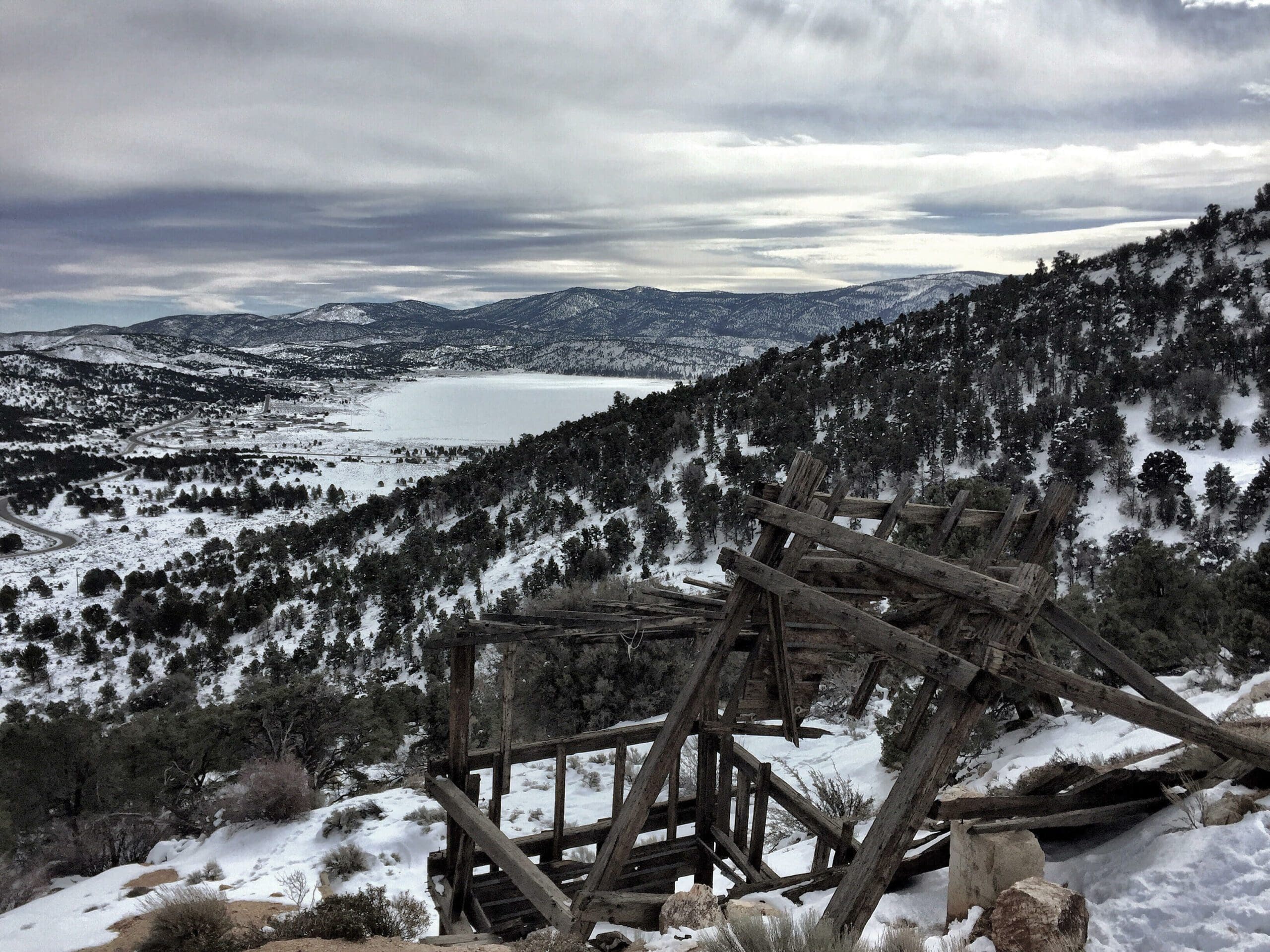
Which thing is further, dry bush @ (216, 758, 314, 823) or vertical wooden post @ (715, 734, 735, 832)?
dry bush @ (216, 758, 314, 823)

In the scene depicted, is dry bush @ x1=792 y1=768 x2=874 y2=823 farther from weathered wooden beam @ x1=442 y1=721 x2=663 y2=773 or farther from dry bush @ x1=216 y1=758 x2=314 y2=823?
dry bush @ x1=216 y1=758 x2=314 y2=823

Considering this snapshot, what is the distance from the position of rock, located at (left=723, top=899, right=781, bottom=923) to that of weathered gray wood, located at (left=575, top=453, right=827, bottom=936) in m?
0.73

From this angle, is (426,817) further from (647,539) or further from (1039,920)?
(647,539)

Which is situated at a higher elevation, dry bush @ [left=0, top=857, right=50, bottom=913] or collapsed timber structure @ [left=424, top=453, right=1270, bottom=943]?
collapsed timber structure @ [left=424, top=453, right=1270, bottom=943]

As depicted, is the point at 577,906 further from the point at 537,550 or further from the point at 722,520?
the point at 537,550

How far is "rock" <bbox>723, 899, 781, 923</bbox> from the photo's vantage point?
14.8ft

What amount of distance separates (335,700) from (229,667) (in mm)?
30504

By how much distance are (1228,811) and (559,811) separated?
18.2 ft

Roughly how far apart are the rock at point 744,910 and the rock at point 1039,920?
1.32 meters

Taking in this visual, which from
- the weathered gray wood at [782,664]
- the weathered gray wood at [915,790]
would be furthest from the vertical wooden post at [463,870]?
the weathered gray wood at [915,790]

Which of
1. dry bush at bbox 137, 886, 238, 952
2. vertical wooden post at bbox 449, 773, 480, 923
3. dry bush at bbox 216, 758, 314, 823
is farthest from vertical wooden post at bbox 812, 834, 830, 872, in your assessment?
dry bush at bbox 216, 758, 314, 823

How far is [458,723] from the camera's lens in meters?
7.05

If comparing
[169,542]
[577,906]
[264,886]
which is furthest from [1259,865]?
[169,542]

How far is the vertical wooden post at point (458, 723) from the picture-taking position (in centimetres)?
684
